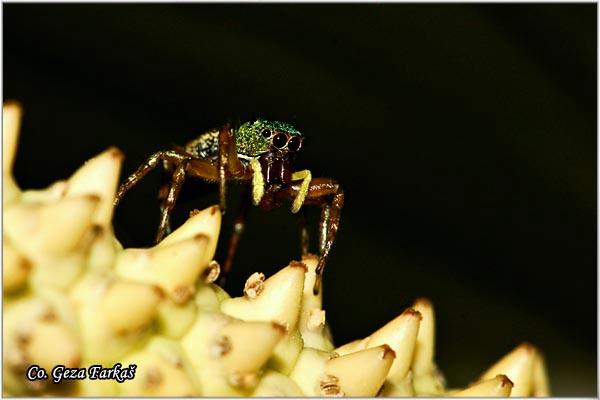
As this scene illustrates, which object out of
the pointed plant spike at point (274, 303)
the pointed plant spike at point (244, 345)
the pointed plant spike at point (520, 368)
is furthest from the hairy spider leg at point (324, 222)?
the pointed plant spike at point (244, 345)

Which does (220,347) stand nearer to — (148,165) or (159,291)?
(159,291)

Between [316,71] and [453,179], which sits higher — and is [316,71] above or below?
above

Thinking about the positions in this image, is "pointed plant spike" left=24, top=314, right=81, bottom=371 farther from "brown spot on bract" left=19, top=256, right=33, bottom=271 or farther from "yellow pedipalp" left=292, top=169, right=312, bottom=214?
"yellow pedipalp" left=292, top=169, right=312, bottom=214

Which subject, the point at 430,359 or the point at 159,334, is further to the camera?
the point at 430,359

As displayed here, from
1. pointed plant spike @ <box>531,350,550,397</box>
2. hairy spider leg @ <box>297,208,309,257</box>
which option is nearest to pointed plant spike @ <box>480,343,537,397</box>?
pointed plant spike @ <box>531,350,550,397</box>

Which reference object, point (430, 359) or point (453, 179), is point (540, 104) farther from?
point (430, 359)

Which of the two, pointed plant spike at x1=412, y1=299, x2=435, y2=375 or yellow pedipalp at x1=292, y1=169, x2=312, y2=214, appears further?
yellow pedipalp at x1=292, y1=169, x2=312, y2=214

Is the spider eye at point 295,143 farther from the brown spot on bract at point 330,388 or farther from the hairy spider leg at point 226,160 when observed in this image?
the brown spot on bract at point 330,388

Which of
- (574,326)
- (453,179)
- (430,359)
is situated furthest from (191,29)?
(574,326)
